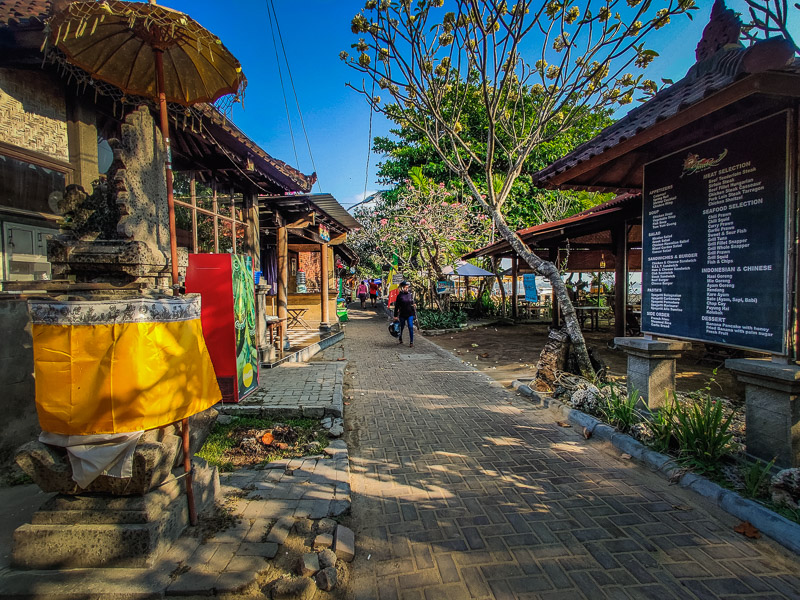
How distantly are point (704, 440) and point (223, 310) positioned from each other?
473 centimetres

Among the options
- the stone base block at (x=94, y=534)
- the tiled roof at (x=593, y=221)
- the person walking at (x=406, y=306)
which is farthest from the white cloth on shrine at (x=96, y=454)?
the person walking at (x=406, y=306)

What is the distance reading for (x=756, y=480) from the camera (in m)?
3.09

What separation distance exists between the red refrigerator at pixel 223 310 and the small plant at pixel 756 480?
4571mm

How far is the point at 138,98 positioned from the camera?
12.9ft

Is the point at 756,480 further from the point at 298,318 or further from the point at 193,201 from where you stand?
the point at 298,318

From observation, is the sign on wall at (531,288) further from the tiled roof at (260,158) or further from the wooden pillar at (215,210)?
the wooden pillar at (215,210)

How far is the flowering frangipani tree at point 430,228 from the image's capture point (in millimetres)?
17297

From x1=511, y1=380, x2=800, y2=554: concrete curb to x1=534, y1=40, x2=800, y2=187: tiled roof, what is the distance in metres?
3.05

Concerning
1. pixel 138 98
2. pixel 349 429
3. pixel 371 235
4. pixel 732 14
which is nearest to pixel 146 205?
pixel 138 98

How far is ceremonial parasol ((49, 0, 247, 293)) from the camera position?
2.63 meters

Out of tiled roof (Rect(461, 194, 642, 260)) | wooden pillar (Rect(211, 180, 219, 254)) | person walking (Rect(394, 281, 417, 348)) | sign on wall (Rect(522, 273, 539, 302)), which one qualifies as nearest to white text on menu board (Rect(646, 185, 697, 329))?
tiled roof (Rect(461, 194, 642, 260))

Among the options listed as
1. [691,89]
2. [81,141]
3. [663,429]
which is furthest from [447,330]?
[81,141]

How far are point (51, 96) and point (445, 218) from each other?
15.5 m

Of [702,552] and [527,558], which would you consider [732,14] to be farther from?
[527,558]
